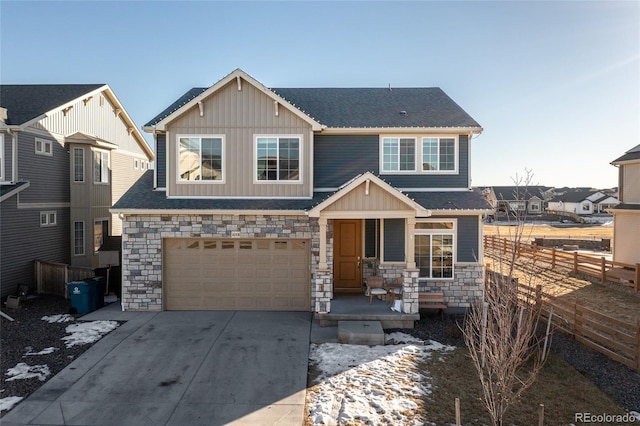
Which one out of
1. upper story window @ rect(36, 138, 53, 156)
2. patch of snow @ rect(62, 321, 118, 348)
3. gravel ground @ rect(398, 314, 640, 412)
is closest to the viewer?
gravel ground @ rect(398, 314, 640, 412)

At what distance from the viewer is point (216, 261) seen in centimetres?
1196

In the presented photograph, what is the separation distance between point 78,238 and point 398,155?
13.8 meters

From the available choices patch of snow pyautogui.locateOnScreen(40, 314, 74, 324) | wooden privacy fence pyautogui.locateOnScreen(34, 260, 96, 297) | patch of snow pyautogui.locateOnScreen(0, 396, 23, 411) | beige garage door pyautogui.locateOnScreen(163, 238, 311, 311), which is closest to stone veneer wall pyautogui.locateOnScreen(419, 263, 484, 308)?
beige garage door pyautogui.locateOnScreen(163, 238, 311, 311)

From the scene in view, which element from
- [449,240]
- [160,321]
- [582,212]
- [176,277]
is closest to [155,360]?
[160,321]

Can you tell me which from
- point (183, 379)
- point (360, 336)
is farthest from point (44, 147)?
point (360, 336)

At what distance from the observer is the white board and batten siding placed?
12.2 meters

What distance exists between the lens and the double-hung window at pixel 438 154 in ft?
42.1

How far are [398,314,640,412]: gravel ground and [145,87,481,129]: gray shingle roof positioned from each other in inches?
251

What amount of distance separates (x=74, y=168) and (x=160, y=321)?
9.39 meters

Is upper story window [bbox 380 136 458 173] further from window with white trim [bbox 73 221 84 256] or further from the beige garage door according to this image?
window with white trim [bbox 73 221 84 256]

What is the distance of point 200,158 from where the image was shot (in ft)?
40.2

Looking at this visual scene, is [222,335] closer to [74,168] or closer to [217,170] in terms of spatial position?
[217,170]

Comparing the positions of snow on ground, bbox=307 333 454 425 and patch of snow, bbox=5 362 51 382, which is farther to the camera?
patch of snow, bbox=5 362 51 382

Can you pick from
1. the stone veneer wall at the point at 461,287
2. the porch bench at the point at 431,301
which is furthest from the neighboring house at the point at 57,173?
the stone veneer wall at the point at 461,287
